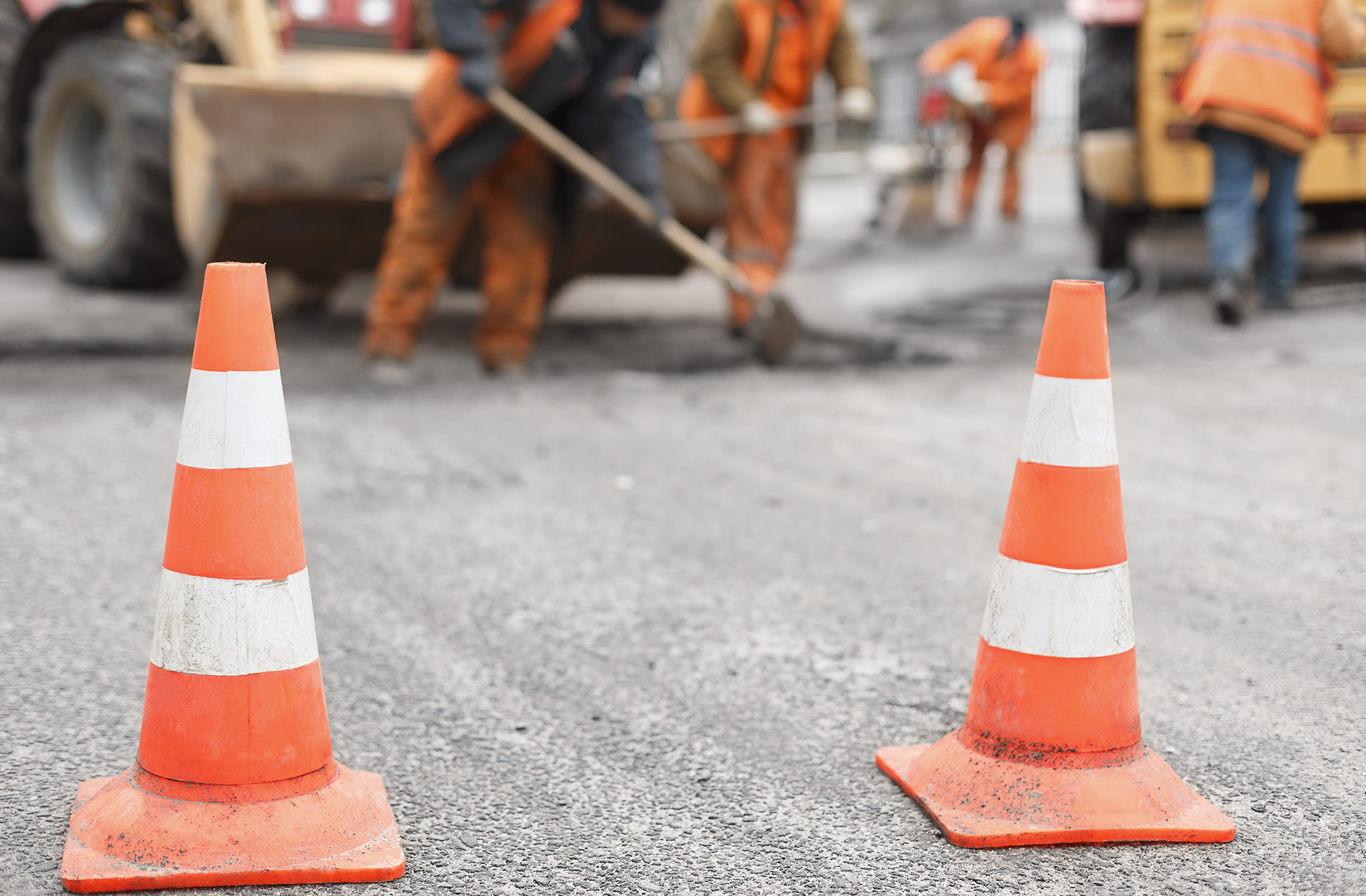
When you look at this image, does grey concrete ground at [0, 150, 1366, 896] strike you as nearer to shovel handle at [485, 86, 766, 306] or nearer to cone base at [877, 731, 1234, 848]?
cone base at [877, 731, 1234, 848]

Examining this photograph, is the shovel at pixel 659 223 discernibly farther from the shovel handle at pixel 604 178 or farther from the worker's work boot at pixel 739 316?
the worker's work boot at pixel 739 316

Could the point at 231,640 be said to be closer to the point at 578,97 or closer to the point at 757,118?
the point at 578,97

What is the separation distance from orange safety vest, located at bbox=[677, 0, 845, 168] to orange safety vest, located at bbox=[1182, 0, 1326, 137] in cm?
173

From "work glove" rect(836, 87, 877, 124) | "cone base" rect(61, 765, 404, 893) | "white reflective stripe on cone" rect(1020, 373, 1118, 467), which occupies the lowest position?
"cone base" rect(61, 765, 404, 893)

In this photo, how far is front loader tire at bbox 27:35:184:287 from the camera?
614 cm

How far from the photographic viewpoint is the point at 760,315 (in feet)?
18.2

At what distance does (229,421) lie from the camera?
5.76ft

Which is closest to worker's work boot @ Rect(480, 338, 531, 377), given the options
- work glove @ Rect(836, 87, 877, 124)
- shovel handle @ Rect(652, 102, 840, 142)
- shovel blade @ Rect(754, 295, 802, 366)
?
shovel blade @ Rect(754, 295, 802, 366)

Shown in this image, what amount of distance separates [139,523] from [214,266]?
168 centimetres

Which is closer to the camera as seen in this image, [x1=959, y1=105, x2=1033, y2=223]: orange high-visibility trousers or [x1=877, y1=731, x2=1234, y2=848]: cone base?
[x1=877, y1=731, x2=1234, y2=848]: cone base

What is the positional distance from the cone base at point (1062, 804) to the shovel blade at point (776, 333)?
12.2 feet

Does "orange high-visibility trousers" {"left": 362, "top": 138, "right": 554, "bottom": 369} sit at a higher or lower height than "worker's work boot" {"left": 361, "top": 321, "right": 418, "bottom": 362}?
higher

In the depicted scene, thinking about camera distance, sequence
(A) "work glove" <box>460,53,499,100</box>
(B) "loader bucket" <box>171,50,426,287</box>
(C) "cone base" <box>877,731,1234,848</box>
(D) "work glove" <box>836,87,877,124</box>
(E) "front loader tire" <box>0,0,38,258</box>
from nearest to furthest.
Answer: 1. (C) "cone base" <box>877,731,1234,848</box>
2. (A) "work glove" <box>460,53,499,100</box>
3. (B) "loader bucket" <box>171,50,426,287</box>
4. (D) "work glove" <box>836,87,877,124</box>
5. (E) "front loader tire" <box>0,0,38,258</box>

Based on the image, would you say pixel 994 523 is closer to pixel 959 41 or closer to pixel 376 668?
pixel 376 668
